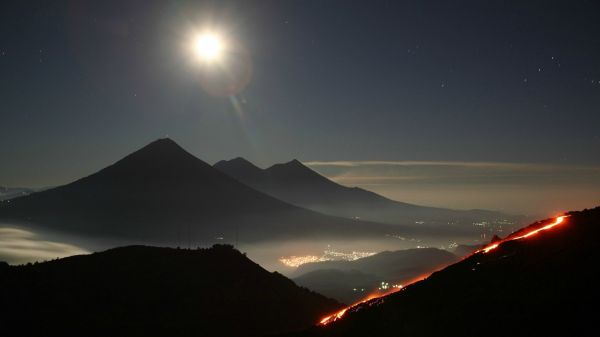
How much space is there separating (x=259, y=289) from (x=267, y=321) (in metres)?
8.83

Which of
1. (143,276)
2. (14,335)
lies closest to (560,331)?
(14,335)

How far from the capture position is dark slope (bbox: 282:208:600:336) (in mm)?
15578

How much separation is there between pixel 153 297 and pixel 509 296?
181 ft

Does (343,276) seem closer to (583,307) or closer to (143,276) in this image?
(143,276)

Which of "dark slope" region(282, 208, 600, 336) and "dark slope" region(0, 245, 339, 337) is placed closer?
"dark slope" region(282, 208, 600, 336)

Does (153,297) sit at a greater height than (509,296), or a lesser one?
lesser

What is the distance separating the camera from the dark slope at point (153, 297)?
55.3m

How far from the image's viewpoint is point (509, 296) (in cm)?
1781

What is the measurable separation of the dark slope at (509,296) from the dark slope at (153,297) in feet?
122

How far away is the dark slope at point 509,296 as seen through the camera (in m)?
15.6

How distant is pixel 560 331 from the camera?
14594 millimetres

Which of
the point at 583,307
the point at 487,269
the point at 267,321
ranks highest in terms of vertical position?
the point at 487,269

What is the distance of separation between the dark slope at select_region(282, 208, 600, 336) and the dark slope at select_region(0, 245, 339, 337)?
37.2m

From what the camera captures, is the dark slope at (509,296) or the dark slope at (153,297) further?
the dark slope at (153,297)
